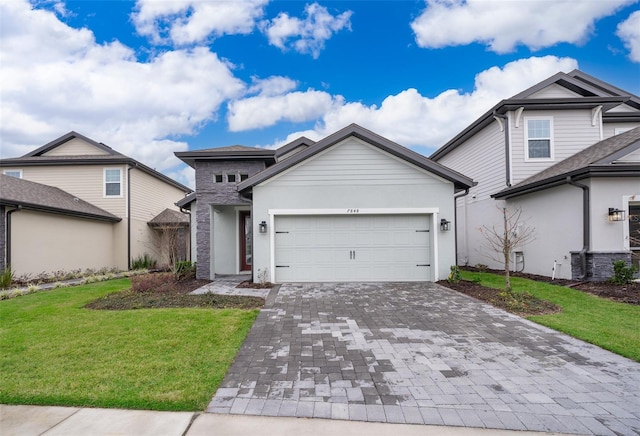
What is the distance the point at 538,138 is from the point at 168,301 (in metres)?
14.2

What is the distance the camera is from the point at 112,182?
16.2m

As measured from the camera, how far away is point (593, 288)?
861 cm

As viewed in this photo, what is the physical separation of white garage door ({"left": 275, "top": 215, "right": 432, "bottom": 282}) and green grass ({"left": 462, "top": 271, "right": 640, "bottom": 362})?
332cm

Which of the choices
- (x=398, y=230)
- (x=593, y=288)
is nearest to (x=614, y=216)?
(x=593, y=288)

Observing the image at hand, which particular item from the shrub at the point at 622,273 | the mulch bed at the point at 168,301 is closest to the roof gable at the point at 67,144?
the mulch bed at the point at 168,301

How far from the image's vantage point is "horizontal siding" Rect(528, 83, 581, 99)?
13.1 m

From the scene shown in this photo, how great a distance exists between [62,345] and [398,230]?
8.72 m

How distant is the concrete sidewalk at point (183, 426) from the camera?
2707 millimetres

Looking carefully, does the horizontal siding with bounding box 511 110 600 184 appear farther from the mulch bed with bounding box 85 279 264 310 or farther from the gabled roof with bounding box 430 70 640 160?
the mulch bed with bounding box 85 279 264 310

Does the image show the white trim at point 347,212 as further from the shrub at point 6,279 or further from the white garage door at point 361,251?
the shrub at point 6,279

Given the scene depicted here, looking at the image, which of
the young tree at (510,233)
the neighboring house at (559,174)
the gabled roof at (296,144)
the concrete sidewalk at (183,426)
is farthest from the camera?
the gabled roof at (296,144)

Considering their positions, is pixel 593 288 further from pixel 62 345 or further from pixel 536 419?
pixel 62 345

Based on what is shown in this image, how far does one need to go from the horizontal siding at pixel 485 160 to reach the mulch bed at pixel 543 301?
15.6ft

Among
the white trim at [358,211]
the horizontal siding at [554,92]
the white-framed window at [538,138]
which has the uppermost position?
the horizontal siding at [554,92]
